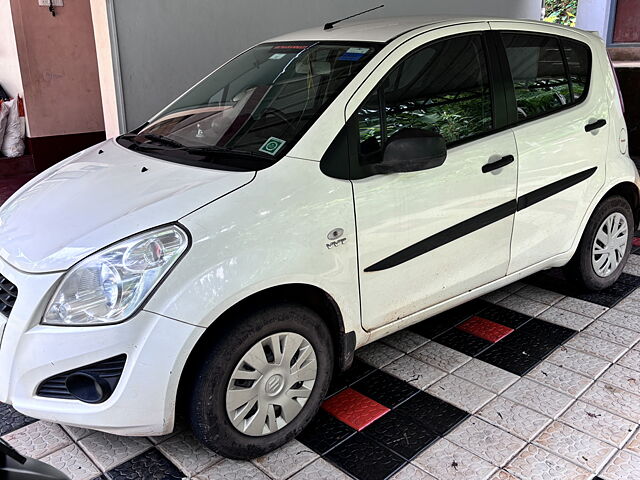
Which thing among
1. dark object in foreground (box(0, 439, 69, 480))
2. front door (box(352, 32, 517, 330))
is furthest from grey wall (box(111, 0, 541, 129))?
dark object in foreground (box(0, 439, 69, 480))

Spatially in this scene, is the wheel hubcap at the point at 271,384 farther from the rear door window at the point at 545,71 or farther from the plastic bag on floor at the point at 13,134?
→ the plastic bag on floor at the point at 13,134

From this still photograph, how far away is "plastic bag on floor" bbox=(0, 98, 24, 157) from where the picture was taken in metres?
6.23

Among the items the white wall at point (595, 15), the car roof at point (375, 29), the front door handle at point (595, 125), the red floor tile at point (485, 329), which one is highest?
the white wall at point (595, 15)

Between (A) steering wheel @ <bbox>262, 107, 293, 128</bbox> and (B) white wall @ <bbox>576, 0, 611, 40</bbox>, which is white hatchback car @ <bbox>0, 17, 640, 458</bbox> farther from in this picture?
(B) white wall @ <bbox>576, 0, 611, 40</bbox>

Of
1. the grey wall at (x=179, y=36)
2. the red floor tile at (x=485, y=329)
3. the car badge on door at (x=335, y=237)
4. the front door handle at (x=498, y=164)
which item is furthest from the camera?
the grey wall at (x=179, y=36)

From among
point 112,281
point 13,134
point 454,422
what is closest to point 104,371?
point 112,281

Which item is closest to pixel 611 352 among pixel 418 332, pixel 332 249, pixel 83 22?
pixel 418 332

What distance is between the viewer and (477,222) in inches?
113

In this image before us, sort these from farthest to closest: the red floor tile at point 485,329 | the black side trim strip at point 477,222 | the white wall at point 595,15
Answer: the white wall at point 595,15 → the red floor tile at point 485,329 → the black side trim strip at point 477,222

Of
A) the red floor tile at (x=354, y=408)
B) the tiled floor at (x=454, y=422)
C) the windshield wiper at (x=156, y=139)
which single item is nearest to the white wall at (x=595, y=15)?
the tiled floor at (x=454, y=422)

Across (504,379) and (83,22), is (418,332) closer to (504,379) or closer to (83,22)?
(504,379)

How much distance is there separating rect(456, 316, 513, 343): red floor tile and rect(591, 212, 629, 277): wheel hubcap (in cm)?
78

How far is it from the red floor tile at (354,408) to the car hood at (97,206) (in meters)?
1.10

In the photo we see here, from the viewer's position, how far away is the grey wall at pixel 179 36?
4.64 metres
